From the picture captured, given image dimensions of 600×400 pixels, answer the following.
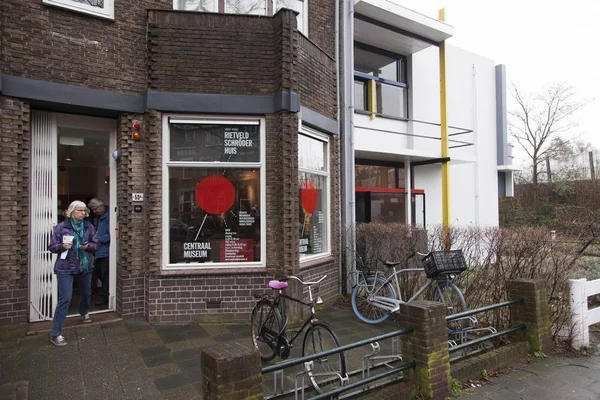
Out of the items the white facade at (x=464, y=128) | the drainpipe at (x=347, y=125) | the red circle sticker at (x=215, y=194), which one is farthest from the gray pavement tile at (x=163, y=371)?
the white facade at (x=464, y=128)

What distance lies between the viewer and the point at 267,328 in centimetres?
458

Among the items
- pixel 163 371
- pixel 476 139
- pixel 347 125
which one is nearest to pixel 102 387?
pixel 163 371

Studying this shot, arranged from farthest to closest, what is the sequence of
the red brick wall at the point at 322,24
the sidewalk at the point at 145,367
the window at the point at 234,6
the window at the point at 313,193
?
the red brick wall at the point at 322,24 < the window at the point at 313,193 < the window at the point at 234,6 < the sidewalk at the point at 145,367

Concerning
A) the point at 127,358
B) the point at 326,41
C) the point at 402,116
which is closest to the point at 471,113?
the point at 402,116

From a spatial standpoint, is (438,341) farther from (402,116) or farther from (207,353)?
(402,116)

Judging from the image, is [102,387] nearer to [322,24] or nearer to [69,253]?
[69,253]

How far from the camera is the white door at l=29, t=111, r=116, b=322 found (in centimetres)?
578

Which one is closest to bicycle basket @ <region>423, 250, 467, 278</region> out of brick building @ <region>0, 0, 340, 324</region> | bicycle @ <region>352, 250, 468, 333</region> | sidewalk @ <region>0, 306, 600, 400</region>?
bicycle @ <region>352, 250, 468, 333</region>

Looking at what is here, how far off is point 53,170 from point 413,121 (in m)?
9.40

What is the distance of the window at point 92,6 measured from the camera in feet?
18.3

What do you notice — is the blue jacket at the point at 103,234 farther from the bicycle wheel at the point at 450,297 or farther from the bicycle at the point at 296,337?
the bicycle wheel at the point at 450,297

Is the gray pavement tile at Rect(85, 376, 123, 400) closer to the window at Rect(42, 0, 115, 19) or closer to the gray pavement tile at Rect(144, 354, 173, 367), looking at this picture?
the gray pavement tile at Rect(144, 354, 173, 367)

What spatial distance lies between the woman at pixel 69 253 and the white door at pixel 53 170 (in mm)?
932

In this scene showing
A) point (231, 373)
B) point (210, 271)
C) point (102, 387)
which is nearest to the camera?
point (231, 373)
